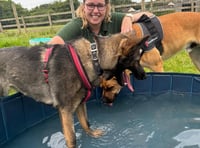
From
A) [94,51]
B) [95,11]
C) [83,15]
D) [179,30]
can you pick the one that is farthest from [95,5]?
[179,30]

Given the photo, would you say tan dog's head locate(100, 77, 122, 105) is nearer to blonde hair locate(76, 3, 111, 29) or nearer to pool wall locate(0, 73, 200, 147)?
pool wall locate(0, 73, 200, 147)

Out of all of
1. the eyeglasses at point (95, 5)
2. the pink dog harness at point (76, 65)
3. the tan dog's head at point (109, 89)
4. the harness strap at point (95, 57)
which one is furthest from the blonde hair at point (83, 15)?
the harness strap at point (95, 57)

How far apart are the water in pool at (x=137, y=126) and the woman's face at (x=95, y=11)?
1.31m

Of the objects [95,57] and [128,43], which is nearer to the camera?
[128,43]

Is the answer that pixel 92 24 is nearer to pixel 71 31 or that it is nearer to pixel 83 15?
pixel 83 15

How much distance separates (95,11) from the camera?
147 inches

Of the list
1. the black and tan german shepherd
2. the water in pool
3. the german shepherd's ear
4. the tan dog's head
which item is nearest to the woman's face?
the black and tan german shepherd

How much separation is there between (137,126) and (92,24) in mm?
1455

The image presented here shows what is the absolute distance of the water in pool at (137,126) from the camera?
3.50 m

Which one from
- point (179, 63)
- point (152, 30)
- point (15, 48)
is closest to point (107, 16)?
point (152, 30)

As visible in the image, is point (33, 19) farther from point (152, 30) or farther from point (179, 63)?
point (152, 30)

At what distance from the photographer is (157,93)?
4.71 m

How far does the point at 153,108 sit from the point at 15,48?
2.11 metres

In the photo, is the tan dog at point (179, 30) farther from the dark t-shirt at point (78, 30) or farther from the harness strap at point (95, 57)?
the harness strap at point (95, 57)
